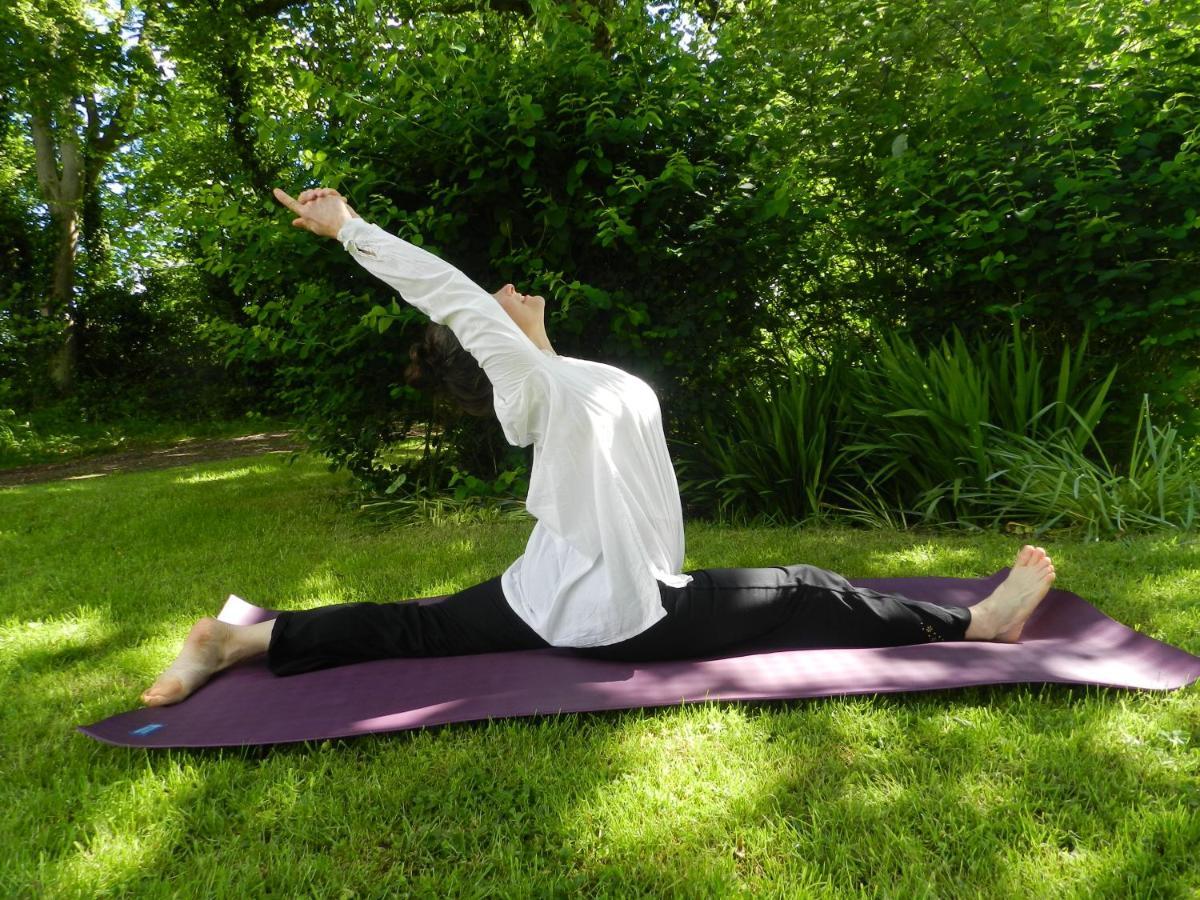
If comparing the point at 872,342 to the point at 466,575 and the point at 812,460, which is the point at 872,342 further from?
the point at 466,575

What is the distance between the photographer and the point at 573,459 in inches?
85.0

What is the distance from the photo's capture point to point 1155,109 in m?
4.18

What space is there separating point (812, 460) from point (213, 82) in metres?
11.8

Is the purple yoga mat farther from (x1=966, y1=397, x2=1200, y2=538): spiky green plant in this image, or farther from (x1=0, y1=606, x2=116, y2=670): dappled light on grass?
(x1=966, y1=397, x2=1200, y2=538): spiky green plant

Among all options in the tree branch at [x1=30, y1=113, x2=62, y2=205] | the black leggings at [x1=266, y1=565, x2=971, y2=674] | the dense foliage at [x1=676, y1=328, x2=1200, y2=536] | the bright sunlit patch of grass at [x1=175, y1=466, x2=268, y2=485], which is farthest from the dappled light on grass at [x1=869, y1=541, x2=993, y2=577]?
the tree branch at [x1=30, y1=113, x2=62, y2=205]

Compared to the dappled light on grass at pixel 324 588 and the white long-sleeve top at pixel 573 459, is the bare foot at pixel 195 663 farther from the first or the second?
the white long-sleeve top at pixel 573 459

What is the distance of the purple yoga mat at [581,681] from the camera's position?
209cm

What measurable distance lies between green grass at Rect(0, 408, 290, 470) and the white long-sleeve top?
8.49 meters

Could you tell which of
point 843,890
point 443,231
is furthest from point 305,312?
point 843,890

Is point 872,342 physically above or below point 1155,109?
below

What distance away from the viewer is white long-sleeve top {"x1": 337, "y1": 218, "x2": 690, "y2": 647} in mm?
2092

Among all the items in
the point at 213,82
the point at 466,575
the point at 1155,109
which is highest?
the point at 213,82

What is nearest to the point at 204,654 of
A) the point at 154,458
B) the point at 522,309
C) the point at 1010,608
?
the point at 522,309

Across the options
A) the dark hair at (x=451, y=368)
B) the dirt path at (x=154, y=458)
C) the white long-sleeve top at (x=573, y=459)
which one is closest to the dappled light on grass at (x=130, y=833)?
the white long-sleeve top at (x=573, y=459)
